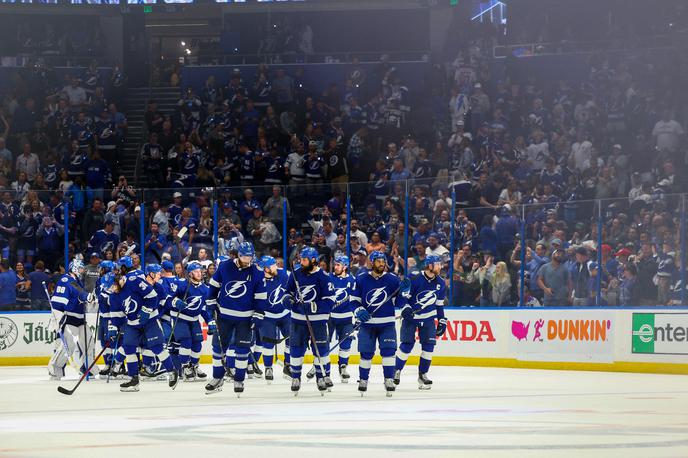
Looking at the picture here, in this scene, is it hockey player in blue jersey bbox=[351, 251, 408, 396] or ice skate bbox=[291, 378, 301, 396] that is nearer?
hockey player in blue jersey bbox=[351, 251, 408, 396]

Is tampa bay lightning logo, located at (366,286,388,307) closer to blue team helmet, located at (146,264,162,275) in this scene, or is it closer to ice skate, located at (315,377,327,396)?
ice skate, located at (315,377,327,396)

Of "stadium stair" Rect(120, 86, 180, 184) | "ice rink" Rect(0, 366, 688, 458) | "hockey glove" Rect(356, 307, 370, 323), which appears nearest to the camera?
"ice rink" Rect(0, 366, 688, 458)

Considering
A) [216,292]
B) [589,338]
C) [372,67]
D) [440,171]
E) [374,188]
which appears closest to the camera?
[216,292]

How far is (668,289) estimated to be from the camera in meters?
17.0

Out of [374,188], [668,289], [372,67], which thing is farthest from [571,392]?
[372,67]

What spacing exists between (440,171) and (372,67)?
569 centimetres

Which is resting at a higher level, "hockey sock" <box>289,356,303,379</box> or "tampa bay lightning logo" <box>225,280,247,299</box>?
"tampa bay lightning logo" <box>225,280,247,299</box>

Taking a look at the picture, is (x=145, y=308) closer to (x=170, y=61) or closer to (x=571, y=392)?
(x=571, y=392)

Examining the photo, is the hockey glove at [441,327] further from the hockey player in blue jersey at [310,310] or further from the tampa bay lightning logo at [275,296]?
the tampa bay lightning logo at [275,296]

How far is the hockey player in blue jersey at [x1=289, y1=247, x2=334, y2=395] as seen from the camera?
13.7 metres

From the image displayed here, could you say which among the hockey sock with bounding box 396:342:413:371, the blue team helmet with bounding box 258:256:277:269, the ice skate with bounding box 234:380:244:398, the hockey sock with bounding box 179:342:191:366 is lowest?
the hockey sock with bounding box 179:342:191:366

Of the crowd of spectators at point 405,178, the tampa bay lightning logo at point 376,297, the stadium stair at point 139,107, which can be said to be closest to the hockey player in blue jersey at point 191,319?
the crowd of spectators at point 405,178

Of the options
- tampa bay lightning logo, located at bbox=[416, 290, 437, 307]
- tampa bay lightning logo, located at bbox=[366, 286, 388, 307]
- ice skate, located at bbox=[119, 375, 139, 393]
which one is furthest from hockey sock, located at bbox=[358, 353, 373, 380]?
ice skate, located at bbox=[119, 375, 139, 393]

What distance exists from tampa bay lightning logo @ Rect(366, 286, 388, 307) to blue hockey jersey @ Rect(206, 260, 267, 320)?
127 centimetres
